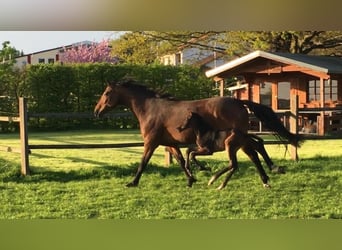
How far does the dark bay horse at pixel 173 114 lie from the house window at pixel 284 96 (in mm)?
704

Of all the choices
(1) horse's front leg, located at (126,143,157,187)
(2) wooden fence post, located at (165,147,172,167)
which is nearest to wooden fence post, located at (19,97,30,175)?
(1) horse's front leg, located at (126,143,157,187)

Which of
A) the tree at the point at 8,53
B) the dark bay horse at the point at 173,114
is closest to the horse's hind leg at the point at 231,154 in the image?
the dark bay horse at the point at 173,114

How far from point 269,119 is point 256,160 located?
0.39 meters

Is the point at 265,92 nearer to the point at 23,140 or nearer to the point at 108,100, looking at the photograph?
the point at 108,100

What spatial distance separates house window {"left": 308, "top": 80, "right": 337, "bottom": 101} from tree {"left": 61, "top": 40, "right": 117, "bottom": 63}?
202cm

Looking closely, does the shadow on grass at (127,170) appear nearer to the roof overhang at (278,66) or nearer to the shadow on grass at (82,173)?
the shadow on grass at (82,173)

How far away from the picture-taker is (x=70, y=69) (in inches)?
203

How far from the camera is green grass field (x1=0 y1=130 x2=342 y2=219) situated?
4.58m

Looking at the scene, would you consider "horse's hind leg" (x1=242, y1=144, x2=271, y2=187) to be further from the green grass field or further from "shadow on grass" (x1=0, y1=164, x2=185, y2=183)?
"shadow on grass" (x1=0, y1=164, x2=185, y2=183)

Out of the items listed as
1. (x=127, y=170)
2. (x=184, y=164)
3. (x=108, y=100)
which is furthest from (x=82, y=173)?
(x=184, y=164)

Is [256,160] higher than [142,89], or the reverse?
[142,89]

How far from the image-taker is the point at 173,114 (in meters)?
4.59

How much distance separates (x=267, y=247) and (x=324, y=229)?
54cm

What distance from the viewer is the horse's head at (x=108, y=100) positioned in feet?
15.2
